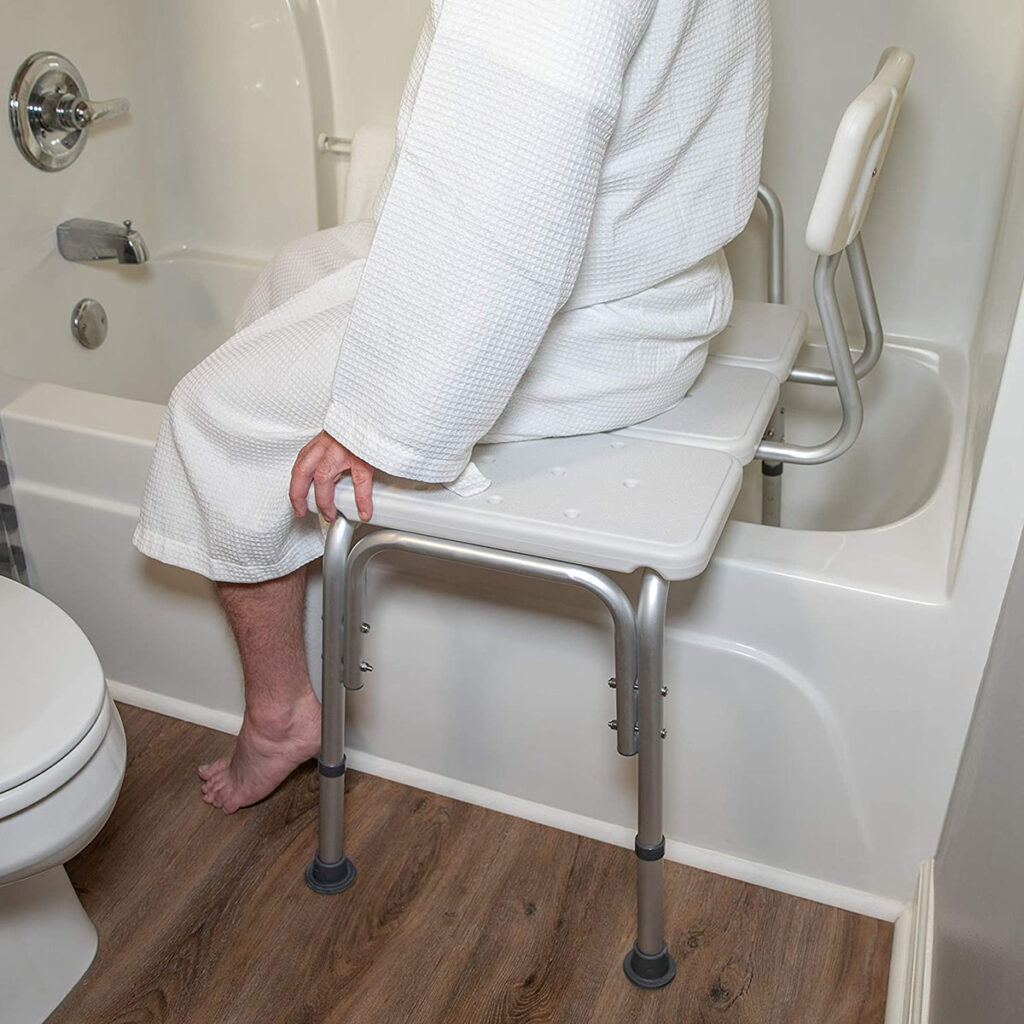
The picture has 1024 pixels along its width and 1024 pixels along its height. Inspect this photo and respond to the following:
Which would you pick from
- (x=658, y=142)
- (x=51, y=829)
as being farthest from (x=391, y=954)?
(x=658, y=142)

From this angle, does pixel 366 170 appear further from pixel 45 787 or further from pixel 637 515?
pixel 45 787

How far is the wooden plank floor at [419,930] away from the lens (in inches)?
48.9

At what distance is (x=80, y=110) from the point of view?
183cm

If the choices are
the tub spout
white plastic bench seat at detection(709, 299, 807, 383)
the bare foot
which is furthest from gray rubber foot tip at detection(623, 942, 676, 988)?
the tub spout

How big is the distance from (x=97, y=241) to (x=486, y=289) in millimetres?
1113

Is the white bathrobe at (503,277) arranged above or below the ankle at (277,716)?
above

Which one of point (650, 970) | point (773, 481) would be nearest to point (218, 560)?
point (650, 970)

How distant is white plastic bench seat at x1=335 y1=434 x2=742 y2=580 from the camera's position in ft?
3.34

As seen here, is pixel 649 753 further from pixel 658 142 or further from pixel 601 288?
pixel 658 142

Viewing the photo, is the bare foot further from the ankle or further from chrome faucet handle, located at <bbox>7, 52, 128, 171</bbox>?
chrome faucet handle, located at <bbox>7, 52, 128, 171</bbox>

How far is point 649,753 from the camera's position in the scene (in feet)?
3.61

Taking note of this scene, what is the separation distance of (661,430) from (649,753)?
1.12ft

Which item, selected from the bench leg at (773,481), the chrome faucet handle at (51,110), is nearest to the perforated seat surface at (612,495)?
the bench leg at (773,481)

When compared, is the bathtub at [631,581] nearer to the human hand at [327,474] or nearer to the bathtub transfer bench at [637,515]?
the bathtub transfer bench at [637,515]
